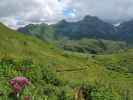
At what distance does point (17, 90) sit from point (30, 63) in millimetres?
11660

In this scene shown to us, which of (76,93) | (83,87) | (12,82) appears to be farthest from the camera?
(83,87)

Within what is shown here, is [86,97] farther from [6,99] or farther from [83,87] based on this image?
[6,99]

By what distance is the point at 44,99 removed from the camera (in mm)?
20609

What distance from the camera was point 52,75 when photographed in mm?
30656

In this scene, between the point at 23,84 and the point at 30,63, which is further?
the point at 30,63

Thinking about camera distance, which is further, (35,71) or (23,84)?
(35,71)

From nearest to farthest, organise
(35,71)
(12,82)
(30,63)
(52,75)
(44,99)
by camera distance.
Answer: (12,82) → (44,99) → (35,71) → (30,63) → (52,75)

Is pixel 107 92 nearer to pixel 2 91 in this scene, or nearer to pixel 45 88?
pixel 45 88

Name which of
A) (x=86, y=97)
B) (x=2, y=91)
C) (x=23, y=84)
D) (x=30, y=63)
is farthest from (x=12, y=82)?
(x=30, y=63)

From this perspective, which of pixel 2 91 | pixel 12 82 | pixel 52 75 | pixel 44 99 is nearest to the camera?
pixel 12 82

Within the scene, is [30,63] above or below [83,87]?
above

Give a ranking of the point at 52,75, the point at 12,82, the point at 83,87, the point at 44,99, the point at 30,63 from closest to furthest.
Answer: the point at 12,82, the point at 44,99, the point at 83,87, the point at 30,63, the point at 52,75

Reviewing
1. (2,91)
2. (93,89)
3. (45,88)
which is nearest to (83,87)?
(93,89)

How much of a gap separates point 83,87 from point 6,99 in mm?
8714
